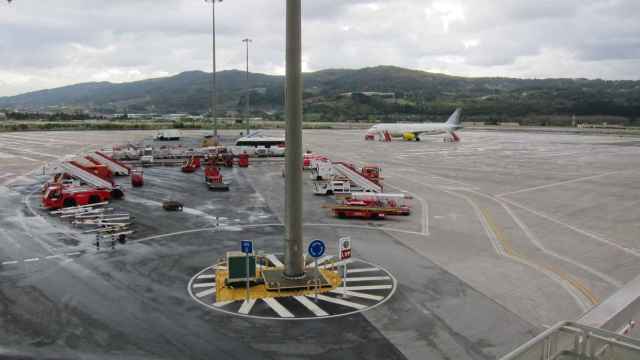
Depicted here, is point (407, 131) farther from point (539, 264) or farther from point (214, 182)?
point (539, 264)

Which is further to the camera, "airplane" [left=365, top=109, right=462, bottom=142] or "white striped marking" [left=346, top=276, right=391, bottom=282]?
"airplane" [left=365, top=109, right=462, bottom=142]

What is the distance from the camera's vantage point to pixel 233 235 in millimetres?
29609

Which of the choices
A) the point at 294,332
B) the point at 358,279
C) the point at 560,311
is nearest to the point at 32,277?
the point at 294,332

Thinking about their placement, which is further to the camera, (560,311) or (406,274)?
(406,274)

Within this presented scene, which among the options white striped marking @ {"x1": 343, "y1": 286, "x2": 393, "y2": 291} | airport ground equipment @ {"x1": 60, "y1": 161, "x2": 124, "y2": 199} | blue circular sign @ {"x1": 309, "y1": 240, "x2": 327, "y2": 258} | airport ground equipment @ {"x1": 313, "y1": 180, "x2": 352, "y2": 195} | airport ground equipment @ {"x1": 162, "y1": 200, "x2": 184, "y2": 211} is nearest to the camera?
blue circular sign @ {"x1": 309, "y1": 240, "x2": 327, "y2": 258}

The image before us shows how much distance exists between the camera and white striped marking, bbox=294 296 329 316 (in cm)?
1833

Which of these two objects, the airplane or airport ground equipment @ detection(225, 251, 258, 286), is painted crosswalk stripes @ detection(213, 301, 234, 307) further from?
the airplane

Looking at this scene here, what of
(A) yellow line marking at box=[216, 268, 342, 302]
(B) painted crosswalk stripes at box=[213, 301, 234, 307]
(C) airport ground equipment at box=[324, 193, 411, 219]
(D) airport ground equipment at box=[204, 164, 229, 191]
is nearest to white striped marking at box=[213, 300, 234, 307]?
(B) painted crosswalk stripes at box=[213, 301, 234, 307]

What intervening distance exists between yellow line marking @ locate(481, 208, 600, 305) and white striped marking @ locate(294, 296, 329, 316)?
947 centimetres

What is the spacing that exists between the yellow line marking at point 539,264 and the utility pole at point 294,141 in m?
11.2

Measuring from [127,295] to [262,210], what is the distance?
17.5 metres

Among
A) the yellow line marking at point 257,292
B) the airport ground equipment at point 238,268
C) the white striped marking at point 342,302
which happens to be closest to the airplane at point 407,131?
the yellow line marking at point 257,292

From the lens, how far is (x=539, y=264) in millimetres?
24422

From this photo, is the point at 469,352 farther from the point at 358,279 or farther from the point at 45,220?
the point at 45,220
